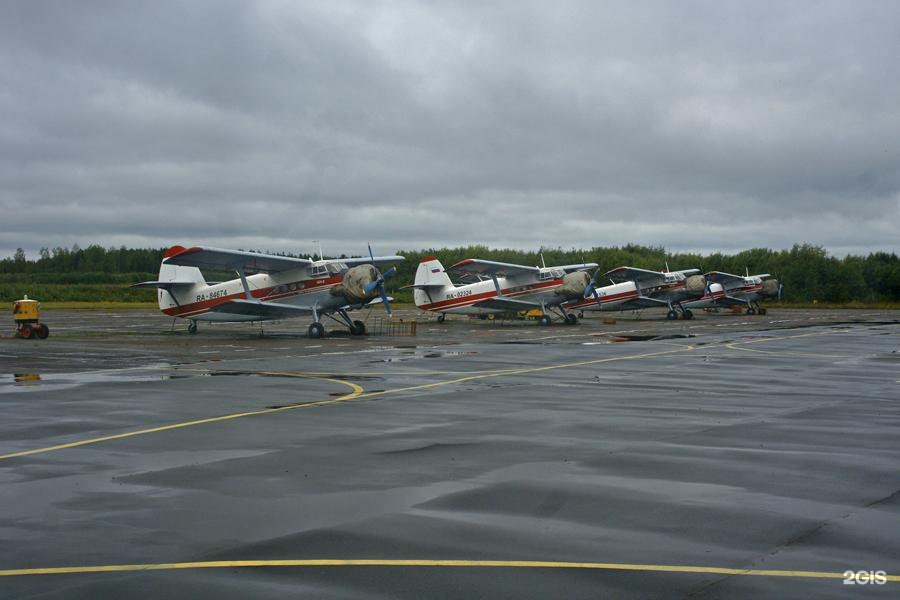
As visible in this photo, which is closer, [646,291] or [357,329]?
[357,329]

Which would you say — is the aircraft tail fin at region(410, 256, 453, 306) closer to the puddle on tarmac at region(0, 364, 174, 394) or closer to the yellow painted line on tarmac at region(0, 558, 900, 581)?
the puddle on tarmac at region(0, 364, 174, 394)

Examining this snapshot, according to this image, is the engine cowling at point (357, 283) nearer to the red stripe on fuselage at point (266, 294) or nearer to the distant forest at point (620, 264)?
the red stripe on fuselage at point (266, 294)

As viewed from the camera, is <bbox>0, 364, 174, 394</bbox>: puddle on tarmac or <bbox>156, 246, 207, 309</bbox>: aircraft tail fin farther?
<bbox>156, 246, 207, 309</bbox>: aircraft tail fin

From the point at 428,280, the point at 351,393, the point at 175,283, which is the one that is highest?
the point at 428,280

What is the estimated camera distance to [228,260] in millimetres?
36438

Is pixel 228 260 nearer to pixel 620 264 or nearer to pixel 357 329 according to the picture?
pixel 357 329

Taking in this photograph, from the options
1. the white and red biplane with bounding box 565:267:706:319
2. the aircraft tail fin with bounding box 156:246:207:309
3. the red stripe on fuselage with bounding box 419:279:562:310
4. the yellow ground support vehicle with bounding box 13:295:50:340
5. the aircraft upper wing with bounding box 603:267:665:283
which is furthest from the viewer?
the white and red biplane with bounding box 565:267:706:319

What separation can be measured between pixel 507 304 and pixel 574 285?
13.9 feet

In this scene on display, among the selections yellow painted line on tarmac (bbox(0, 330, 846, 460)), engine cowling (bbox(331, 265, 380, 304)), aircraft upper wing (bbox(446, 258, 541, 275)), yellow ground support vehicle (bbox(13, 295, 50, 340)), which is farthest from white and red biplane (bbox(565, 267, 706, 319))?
yellow ground support vehicle (bbox(13, 295, 50, 340))

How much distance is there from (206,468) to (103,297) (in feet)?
327

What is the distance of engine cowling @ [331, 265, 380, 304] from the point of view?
36847 millimetres

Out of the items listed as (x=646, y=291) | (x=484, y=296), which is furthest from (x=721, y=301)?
(x=484, y=296)

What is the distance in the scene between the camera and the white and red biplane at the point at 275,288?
36.7m

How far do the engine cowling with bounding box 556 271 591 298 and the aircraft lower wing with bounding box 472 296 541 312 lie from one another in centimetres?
185
